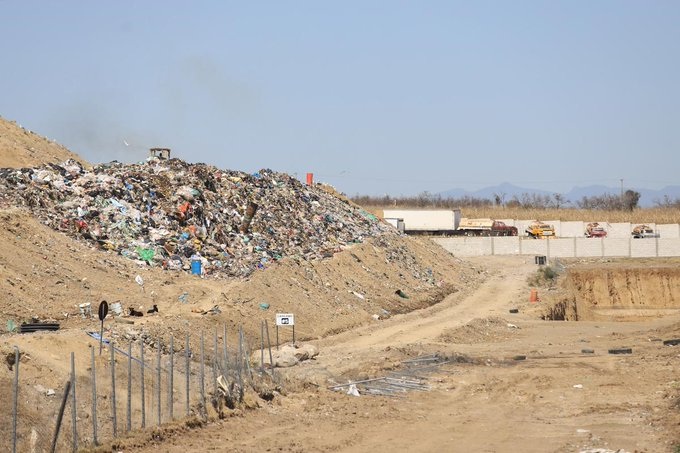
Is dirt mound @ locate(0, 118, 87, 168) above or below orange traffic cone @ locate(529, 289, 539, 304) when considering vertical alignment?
above

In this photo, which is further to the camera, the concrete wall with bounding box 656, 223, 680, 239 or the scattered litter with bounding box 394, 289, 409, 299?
the concrete wall with bounding box 656, 223, 680, 239

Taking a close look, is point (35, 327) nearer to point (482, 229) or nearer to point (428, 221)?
point (428, 221)

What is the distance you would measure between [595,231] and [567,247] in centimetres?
1743

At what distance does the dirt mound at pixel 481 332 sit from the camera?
32969 mm

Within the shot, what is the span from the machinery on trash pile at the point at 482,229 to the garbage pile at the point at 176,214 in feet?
117

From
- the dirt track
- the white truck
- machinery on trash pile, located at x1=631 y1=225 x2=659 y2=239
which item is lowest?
the dirt track

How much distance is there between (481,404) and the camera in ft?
75.4

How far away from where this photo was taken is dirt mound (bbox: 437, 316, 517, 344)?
3297 centimetres

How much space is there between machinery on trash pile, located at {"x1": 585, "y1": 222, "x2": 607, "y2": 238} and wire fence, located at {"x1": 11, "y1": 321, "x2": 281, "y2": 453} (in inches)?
2380

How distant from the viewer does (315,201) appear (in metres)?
49.5

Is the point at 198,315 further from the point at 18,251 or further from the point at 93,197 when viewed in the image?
the point at 93,197

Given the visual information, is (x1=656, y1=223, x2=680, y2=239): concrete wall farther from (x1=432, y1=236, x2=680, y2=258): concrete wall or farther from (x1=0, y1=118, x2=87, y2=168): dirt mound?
(x1=0, y1=118, x2=87, y2=168): dirt mound

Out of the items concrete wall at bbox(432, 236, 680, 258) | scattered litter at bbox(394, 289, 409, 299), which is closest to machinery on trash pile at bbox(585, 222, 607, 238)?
concrete wall at bbox(432, 236, 680, 258)

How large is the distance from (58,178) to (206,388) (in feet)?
59.9
